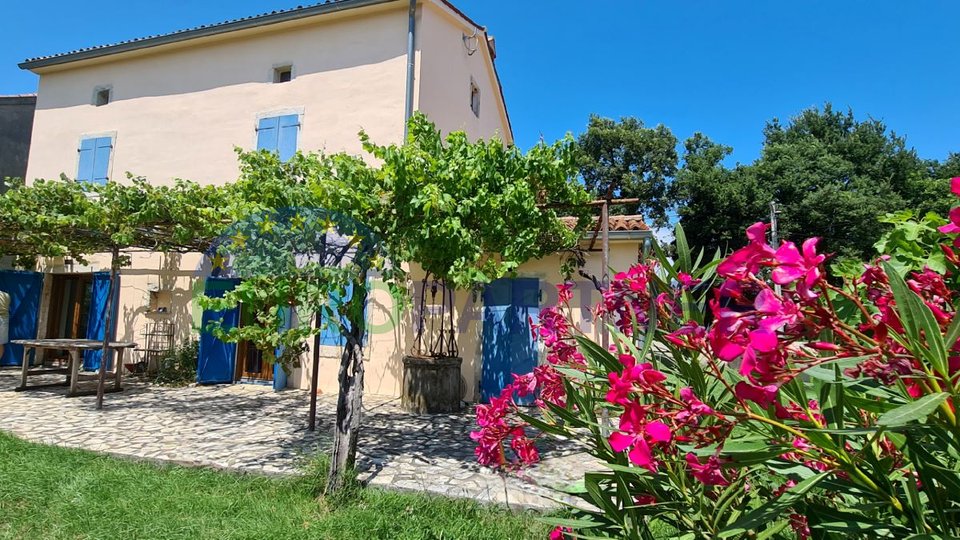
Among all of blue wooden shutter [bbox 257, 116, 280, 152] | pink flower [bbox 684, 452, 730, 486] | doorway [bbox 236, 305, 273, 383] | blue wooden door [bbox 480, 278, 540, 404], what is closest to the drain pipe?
blue wooden shutter [bbox 257, 116, 280, 152]

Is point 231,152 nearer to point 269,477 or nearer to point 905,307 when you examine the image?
point 269,477

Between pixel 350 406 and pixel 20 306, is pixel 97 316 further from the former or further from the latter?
pixel 350 406

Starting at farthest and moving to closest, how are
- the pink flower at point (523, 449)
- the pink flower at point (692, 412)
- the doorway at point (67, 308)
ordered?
the doorway at point (67, 308), the pink flower at point (523, 449), the pink flower at point (692, 412)

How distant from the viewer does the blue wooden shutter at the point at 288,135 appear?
9.31 m

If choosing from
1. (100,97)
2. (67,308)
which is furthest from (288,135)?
(67,308)

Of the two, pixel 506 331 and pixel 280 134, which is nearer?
pixel 506 331

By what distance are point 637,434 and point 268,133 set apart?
9.96 metres

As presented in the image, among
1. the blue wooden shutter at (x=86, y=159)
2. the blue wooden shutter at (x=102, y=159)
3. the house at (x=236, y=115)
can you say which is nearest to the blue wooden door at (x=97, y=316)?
the house at (x=236, y=115)

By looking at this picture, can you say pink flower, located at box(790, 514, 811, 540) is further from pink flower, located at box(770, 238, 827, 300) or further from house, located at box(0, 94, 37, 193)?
house, located at box(0, 94, 37, 193)

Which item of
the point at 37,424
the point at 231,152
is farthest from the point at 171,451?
the point at 231,152

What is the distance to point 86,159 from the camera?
34.9 ft

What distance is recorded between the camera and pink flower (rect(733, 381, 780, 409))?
2.77 ft

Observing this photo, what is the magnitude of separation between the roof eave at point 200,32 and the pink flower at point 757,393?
958 centimetres

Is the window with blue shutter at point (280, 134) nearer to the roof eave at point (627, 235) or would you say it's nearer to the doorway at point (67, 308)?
the doorway at point (67, 308)
